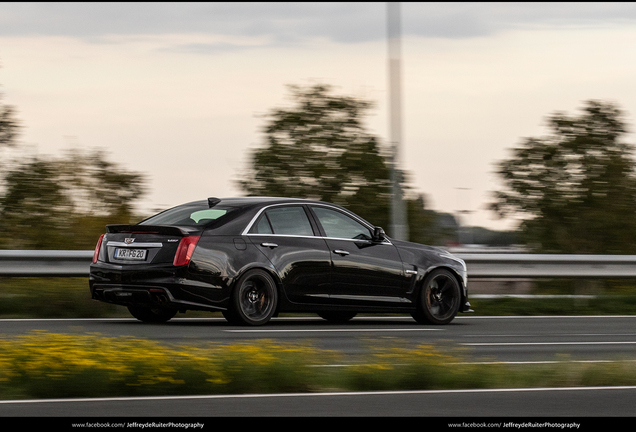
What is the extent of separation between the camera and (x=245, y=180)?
860 inches

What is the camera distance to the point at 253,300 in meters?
12.2

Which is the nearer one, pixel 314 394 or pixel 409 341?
pixel 314 394

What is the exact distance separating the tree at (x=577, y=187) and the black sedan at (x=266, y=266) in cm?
907

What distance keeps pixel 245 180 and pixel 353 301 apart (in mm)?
9262

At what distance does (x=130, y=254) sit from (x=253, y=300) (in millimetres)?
1522

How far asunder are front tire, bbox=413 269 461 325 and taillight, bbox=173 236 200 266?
3.36 m

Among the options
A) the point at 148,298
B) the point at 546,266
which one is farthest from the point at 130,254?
the point at 546,266

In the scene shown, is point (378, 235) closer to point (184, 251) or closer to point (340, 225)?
point (340, 225)

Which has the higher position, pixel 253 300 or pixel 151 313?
pixel 253 300

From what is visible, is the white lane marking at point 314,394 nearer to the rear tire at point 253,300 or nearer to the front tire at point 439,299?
the rear tire at point 253,300

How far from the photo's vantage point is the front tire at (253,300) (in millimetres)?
11898

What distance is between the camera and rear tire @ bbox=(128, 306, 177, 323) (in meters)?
12.9
